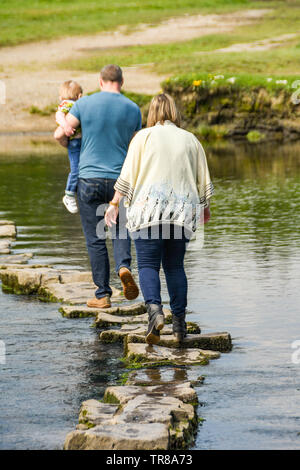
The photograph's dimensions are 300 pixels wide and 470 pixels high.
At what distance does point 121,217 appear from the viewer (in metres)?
8.02

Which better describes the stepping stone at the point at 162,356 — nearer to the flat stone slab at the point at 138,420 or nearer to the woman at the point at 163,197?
the woman at the point at 163,197

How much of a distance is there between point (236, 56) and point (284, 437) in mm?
36008

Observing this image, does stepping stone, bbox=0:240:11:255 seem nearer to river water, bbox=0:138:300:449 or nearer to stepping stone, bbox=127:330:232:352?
river water, bbox=0:138:300:449

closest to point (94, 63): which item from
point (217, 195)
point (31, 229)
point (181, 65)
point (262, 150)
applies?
point (181, 65)

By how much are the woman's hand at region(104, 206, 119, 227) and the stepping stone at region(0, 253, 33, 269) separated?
2954 millimetres

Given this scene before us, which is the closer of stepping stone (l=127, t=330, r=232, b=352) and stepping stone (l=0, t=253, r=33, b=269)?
stepping stone (l=127, t=330, r=232, b=352)

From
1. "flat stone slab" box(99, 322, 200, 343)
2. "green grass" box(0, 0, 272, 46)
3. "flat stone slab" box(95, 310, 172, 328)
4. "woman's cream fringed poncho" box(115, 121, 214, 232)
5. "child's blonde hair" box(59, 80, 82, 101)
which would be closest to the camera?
"woman's cream fringed poncho" box(115, 121, 214, 232)

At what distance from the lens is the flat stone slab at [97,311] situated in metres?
8.17

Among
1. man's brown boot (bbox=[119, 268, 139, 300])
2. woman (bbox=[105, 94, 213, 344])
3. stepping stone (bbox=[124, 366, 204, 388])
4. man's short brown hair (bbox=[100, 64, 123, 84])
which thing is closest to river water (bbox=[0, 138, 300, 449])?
stepping stone (bbox=[124, 366, 204, 388])

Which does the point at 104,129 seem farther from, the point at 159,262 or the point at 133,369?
the point at 133,369

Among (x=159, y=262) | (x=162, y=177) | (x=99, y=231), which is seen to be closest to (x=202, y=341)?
(x=159, y=262)

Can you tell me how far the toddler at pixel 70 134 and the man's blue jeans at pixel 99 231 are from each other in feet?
0.30

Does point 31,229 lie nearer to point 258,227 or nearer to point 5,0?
point 258,227

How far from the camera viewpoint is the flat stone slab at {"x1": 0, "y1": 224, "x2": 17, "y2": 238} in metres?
12.7
